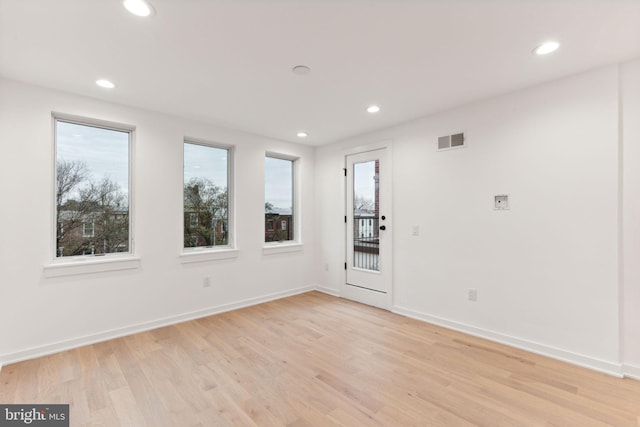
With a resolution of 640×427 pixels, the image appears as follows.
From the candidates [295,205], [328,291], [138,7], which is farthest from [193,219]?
[138,7]

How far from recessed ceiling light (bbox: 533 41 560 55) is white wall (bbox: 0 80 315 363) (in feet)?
11.3

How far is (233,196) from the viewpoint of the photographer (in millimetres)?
4207

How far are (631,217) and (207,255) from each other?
4381mm

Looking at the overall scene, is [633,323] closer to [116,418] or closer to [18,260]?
[116,418]

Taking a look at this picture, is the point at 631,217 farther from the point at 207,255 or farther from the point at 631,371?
the point at 207,255

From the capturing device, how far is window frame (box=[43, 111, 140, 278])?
2836 mm

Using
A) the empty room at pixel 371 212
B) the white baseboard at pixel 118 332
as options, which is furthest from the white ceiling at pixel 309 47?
the white baseboard at pixel 118 332

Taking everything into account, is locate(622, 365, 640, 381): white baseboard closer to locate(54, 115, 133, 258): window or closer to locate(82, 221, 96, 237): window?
locate(54, 115, 133, 258): window

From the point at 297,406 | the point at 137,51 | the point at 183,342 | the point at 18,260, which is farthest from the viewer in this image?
the point at 183,342

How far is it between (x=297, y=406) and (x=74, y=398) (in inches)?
63.8

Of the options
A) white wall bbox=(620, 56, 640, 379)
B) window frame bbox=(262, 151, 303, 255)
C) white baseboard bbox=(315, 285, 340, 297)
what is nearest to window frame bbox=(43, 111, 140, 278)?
window frame bbox=(262, 151, 303, 255)

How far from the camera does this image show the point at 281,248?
4.69 m

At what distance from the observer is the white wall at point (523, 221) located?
2.47 m

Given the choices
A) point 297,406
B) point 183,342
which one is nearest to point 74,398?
point 183,342
